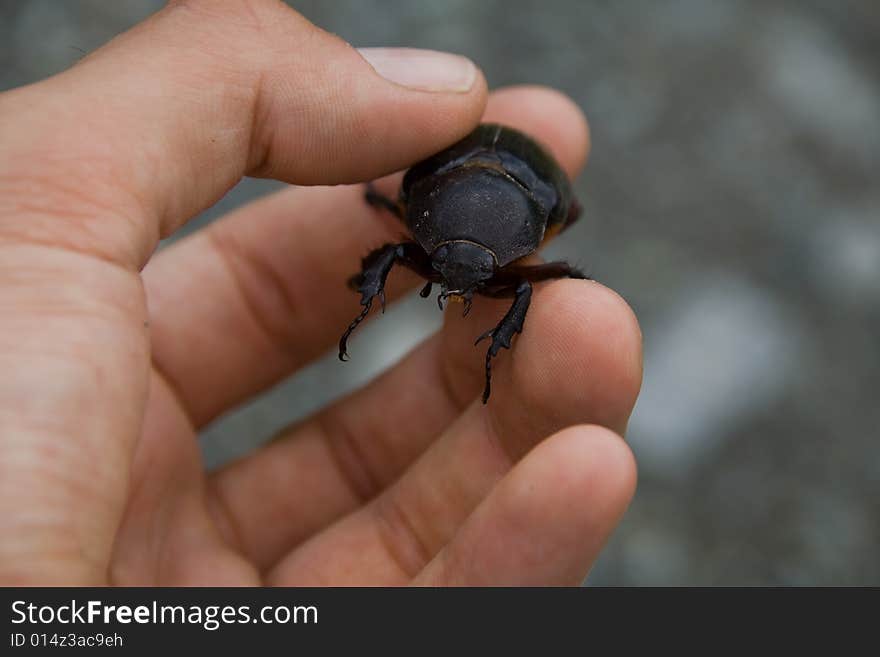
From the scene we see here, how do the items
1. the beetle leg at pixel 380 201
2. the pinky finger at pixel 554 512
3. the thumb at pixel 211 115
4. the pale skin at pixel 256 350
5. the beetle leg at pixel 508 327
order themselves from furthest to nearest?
1. the beetle leg at pixel 380 201
2. the beetle leg at pixel 508 327
3. the thumb at pixel 211 115
4. the pinky finger at pixel 554 512
5. the pale skin at pixel 256 350

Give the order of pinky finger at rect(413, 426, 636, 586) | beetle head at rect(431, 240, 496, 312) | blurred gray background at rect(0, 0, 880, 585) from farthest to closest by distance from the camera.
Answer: blurred gray background at rect(0, 0, 880, 585)
beetle head at rect(431, 240, 496, 312)
pinky finger at rect(413, 426, 636, 586)

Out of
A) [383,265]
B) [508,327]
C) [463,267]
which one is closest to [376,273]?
[383,265]

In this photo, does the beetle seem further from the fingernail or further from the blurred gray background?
the blurred gray background

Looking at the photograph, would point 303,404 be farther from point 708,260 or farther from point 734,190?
point 734,190

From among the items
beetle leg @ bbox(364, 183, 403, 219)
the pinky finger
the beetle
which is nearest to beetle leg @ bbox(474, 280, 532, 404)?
the beetle

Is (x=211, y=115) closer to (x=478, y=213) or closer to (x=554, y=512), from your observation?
(x=478, y=213)

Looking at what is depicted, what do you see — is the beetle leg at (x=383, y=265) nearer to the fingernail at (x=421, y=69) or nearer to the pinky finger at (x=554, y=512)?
the fingernail at (x=421, y=69)

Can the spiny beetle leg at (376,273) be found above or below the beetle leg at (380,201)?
above

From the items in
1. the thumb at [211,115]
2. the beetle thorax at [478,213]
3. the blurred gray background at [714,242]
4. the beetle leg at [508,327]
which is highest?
the thumb at [211,115]

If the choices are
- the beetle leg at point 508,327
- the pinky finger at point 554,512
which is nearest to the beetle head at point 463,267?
the beetle leg at point 508,327
